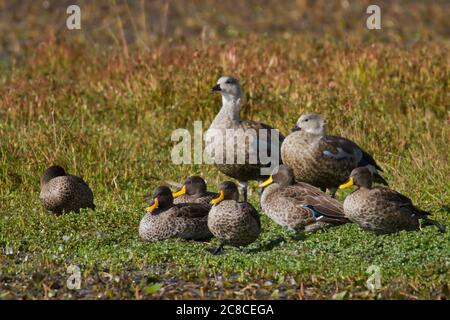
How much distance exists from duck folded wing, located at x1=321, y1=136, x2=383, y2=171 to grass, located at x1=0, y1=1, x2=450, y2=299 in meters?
0.69

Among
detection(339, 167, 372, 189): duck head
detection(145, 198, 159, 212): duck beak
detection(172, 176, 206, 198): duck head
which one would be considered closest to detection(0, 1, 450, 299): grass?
detection(145, 198, 159, 212): duck beak

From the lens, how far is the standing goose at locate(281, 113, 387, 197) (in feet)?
37.2

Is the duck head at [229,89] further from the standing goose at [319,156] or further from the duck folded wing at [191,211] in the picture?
the duck folded wing at [191,211]

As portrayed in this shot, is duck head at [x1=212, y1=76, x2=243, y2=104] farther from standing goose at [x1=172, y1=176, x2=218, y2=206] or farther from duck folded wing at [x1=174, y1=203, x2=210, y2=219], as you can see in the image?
duck folded wing at [x1=174, y1=203, x2=210, y2=219]

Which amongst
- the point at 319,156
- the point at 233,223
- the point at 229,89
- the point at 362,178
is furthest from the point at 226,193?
the point at 229,89

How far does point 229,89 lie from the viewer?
1249 centimetres

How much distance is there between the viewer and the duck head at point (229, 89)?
40.8ft

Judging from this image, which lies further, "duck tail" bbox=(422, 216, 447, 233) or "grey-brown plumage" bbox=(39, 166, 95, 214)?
"grey-brown plumage" bbox=(39, 166, 95, 214)

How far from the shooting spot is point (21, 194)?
40.4 feet

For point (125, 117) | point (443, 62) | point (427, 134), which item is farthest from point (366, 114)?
point (125, 117)

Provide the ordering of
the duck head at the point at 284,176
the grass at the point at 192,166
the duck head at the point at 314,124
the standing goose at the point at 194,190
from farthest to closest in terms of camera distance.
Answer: the duck head at the point at 314,124 < the standing goose at the point at 194,190 < the duck head at the point at 284,176 < the grass at the point at 192,166

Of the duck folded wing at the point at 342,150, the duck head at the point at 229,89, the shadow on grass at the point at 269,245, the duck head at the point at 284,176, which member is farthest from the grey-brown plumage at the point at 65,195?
the duck folded wing at the point at 342,150

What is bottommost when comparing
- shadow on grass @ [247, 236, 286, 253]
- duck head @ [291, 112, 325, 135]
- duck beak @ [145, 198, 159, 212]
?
shadow on grass @ [247, 236, 286, 253]

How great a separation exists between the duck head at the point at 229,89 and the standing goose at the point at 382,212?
310cm
